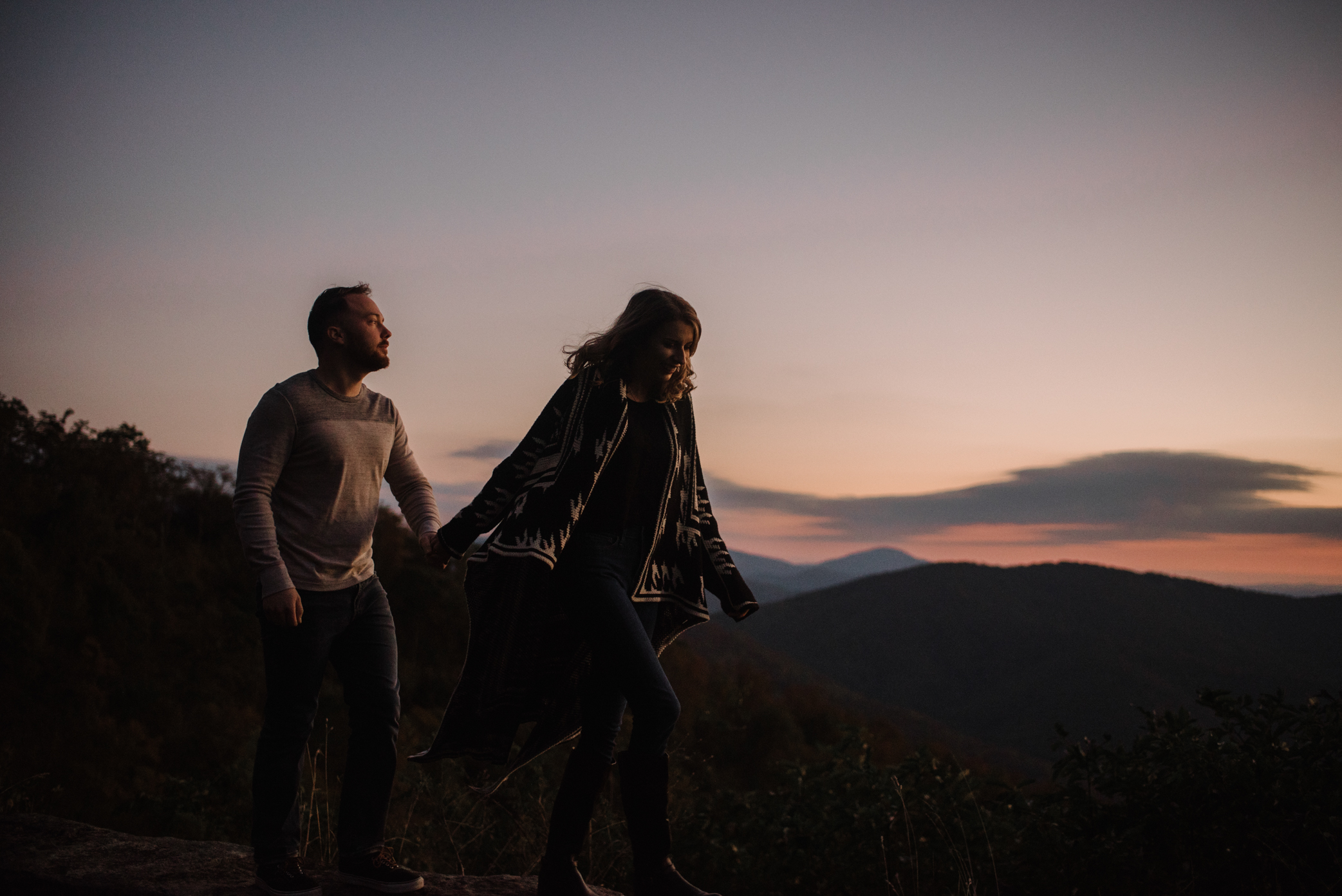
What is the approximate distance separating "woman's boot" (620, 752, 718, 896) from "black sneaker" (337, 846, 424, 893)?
684mm

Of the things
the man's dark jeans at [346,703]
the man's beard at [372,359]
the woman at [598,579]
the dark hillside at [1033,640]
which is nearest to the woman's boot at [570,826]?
the woman at [598,579]

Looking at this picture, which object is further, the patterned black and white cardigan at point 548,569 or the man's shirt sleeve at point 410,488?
the man's shirt sleeve at point 410,488

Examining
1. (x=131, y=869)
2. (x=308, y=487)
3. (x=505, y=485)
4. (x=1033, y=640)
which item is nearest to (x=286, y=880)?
(x=131, y=869)

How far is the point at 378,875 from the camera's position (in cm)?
262

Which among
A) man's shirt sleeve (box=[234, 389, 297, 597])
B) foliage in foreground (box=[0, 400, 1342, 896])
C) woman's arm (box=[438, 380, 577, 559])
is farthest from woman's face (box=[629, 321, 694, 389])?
foliage in foreground (box=[0, 400, 1342, 896])

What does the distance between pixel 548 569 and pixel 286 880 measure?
1.15 m

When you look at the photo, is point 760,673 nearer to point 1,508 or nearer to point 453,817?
point 1,508

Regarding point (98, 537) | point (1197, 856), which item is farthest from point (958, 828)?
point (98, 537)

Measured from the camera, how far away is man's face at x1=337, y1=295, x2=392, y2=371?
2.76m

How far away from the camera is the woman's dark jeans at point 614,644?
8.14 feet

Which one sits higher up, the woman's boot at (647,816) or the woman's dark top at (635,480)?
the woman's dark top at (635,480)

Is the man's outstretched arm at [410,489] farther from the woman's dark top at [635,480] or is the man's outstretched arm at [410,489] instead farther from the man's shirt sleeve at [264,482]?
the woman's dark top at [635,480]

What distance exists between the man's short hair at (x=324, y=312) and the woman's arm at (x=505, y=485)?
70 centimetres

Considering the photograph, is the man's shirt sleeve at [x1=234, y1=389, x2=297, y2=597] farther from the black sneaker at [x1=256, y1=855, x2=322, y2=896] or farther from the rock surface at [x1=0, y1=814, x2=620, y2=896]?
the rock surface at [x1=0, y1=814, x2=620, y2=896]
